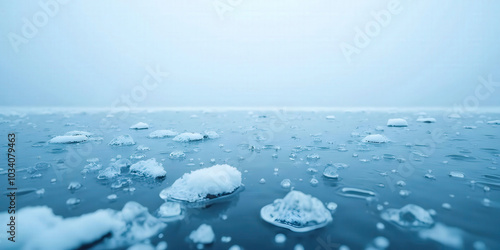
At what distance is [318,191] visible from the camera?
2988 mm

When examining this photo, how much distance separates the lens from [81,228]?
2.04 metres

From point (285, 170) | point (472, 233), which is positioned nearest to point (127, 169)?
point (285, 170)

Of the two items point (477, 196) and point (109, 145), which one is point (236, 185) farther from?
point (109, 145)

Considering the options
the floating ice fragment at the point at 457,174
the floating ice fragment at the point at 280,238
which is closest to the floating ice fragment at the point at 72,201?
the floating ice fragment at the point at 280,238

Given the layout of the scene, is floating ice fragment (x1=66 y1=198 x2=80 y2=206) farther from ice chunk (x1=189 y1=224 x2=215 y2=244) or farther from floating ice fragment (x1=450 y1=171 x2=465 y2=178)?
floating ice fragment (x1=450 y1=171 x2=465 y2=178)

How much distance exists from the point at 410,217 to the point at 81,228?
3.10 m

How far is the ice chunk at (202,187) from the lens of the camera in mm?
2795

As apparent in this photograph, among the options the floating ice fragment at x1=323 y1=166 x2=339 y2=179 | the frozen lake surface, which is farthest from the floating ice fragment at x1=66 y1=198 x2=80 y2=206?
the floating ice fragment at x1=323 y1=166 x2=339 y2=179

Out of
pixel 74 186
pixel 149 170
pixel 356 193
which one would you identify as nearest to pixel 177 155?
pixel 149 170

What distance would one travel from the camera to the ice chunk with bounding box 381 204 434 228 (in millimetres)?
2141

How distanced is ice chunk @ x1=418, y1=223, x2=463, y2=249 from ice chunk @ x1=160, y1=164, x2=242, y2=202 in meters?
2.08

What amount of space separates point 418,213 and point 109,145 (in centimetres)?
674

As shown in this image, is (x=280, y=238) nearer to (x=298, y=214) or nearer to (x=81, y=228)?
(x=298, y=214)

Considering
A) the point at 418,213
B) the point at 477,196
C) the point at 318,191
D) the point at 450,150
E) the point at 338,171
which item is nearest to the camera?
the point at 418,213
